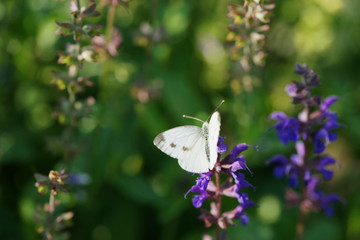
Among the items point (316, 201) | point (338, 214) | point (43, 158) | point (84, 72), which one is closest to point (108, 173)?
point (43, 158)

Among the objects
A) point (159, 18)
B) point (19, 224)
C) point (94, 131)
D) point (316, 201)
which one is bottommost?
point (316, 201)

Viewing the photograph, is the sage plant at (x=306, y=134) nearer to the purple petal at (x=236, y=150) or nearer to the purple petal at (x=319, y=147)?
the purple petal at (x=319, y=147)

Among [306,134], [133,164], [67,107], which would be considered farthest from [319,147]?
[133,164]

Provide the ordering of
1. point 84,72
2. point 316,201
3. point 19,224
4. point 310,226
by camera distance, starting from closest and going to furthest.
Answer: point 316,201, point 19,224, point 310,226, point 84,72

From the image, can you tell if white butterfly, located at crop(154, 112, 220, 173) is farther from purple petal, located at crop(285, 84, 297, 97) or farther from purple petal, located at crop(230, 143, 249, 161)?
purple petal, located at crop(285, 84, 297, 97)

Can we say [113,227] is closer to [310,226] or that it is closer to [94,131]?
[94,131]

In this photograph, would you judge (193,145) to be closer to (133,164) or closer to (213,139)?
(213,139)

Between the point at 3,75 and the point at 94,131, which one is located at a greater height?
the point at 3,75

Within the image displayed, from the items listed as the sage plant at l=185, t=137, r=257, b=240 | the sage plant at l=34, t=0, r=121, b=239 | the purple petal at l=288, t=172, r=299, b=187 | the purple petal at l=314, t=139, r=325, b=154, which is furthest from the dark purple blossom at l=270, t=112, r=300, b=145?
the sage plant at l=34, t=0, r=121, b=239
